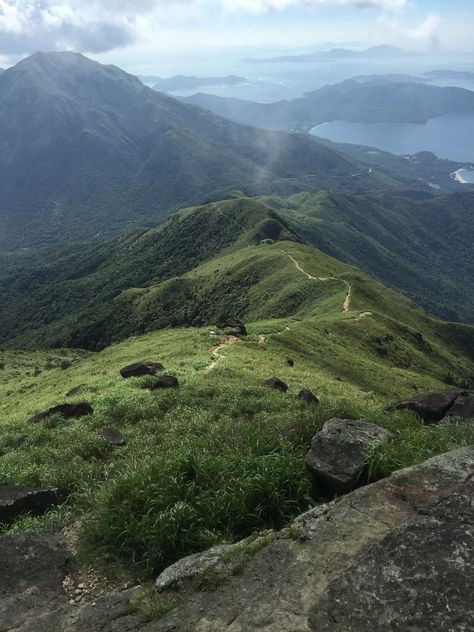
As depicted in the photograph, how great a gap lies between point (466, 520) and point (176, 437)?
1189cm

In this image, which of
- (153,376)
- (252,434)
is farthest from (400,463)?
(153,376)

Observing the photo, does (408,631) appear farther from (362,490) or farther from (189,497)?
(189,497)

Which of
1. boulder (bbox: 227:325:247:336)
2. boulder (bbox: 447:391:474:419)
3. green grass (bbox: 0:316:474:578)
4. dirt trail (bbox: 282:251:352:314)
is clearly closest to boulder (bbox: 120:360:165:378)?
green grass (bbox: 0:316:474:578)

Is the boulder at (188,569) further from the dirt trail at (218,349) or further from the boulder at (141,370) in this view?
the dirt trail at (218,349)

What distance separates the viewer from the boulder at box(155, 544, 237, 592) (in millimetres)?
8812

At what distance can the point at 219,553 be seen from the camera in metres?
9.33

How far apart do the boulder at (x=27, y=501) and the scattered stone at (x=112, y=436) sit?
4679 mm

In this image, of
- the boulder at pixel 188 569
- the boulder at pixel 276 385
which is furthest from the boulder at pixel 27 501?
the boulder at pixel 276 385

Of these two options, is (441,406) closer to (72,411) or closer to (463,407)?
(463,407)

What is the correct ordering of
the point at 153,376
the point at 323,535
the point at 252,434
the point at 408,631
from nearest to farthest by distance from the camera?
the point at 408,631 < the point at 323,535 < the point at 252,434 < the point at 153,376

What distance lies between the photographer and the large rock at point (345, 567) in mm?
7152

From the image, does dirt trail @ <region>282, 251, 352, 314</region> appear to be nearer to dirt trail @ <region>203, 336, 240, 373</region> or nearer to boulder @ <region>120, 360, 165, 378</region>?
dirt trail @ <region>203, 336, 240, 373</region>

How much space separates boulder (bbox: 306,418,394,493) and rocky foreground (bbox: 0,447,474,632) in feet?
3.03

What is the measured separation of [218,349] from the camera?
4659 centimetres
